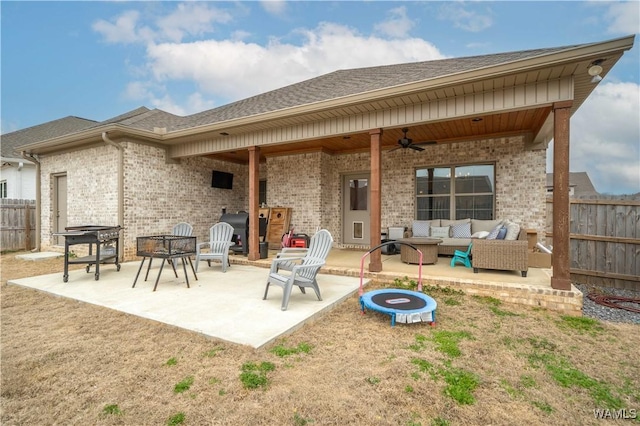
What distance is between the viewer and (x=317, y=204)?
854cm

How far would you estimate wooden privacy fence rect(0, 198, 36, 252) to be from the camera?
940 cm

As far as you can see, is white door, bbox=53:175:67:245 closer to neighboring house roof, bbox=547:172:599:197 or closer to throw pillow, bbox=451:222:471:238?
throw pillow, bbox=451:222:471:238

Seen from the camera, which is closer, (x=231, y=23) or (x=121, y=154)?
(x=121, y=154)

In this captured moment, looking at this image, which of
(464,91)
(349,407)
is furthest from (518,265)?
(349,407)

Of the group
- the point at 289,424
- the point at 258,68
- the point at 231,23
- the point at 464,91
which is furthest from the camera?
the point at 258,68

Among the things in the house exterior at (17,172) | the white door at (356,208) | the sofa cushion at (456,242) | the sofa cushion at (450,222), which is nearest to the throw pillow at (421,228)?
the sofa cushion at (450,222)

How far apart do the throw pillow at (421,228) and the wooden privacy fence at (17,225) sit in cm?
1184

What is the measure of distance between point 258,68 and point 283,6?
7733 millimetres

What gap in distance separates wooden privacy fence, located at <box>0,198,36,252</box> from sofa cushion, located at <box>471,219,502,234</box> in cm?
1313

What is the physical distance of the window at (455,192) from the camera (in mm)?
7266

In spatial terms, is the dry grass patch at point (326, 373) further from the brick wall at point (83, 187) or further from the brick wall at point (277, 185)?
the brick wall at point (83, 187)

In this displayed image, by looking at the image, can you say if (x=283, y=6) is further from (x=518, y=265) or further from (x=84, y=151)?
(x=518, y=265)

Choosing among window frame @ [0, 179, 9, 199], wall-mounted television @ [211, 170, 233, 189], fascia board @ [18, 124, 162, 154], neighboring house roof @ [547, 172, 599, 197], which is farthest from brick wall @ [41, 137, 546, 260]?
neighboring house roof @ [547, 172, 599, 197]

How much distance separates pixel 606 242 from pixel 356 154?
578cm
